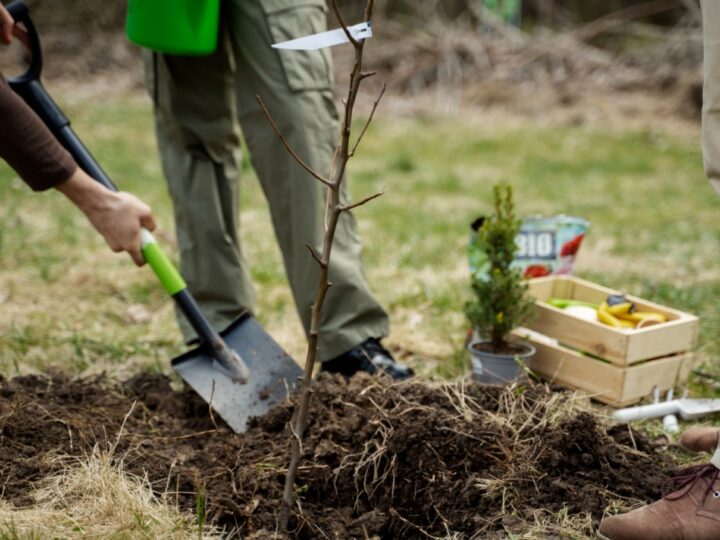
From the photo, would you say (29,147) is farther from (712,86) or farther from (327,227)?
(712,86)

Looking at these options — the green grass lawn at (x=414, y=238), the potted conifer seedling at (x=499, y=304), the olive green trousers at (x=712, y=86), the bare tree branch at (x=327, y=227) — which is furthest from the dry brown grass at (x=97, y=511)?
the olive green trousers at (x=712, y=86)

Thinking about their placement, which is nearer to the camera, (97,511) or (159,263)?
(97,511)

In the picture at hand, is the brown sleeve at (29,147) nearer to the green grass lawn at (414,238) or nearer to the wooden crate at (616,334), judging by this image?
the green grass lawn at (414,238)

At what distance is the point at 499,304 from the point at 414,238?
211cm

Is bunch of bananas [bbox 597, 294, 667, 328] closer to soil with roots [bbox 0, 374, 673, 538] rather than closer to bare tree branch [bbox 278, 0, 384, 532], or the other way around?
soil with roots [bbox 0, 374, 673, 538]

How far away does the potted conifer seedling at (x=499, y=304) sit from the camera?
283 cm

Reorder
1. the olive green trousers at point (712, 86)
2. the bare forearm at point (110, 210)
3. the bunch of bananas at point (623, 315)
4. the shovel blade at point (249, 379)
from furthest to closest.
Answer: the bunch of bananas at point (623, 315) → the shovel blade at point (249, 379) → the bare forearm at point (110, 210) → the olive green trousers at point (712, 86)

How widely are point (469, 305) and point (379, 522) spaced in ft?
3.45

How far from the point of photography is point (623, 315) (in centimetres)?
305

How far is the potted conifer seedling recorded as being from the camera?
111 inches

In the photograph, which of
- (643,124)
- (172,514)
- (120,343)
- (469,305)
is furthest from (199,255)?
(643,124)

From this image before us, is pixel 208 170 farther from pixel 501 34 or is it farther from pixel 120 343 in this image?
pixel 501 34

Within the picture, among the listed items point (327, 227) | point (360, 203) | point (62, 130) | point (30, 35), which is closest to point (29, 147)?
point (62, 130)

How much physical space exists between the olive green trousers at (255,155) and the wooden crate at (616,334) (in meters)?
0.61
